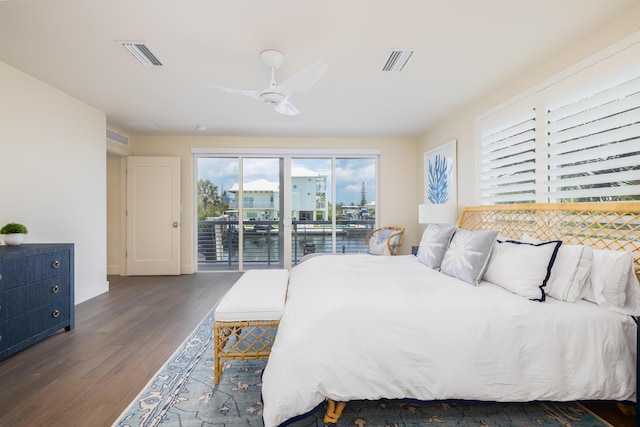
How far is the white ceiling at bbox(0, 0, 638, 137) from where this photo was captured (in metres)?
2.01

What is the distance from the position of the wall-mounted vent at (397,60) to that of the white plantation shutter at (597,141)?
1354mm

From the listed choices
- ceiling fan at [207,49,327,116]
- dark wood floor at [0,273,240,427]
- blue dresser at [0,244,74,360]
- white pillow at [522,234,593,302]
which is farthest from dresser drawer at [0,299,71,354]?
white pillow at [522,234,593,302]

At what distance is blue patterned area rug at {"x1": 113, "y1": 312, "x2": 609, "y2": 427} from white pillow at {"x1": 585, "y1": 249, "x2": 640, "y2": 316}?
0.64 m

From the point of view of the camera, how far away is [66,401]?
1804 mm

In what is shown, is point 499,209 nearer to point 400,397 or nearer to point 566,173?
point 566,173

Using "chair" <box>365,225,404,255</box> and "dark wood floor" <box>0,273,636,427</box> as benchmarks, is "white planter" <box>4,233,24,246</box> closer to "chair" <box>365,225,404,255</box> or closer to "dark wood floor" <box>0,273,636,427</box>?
"dark wood floor" <box>0,273,636,427</box>

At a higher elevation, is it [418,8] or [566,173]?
[418,8]

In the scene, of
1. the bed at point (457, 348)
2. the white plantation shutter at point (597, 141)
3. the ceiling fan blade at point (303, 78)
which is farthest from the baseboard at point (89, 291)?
the white plantation shutter at point (597, 141)

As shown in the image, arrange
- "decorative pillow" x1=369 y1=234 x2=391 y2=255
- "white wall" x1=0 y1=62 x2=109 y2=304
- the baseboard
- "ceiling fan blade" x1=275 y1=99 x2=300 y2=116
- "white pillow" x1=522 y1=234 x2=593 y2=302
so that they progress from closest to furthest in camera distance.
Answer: "white pillow" x1=522 y1=234 x2=593 y2=302 < "ceiling fan blade" x1=275 y1=99 x2=300 y2=116 < "white wall" x1=0 y1=62 x2=109 y2=304 < the baseboard < "decorative pillow" x1=369 y1=234 x2=391 y2=255

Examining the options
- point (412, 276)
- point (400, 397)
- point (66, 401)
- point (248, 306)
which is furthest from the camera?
point (412, 276)

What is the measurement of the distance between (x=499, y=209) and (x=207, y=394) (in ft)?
10.6

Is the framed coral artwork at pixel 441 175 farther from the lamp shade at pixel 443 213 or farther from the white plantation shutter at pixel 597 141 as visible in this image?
the white plantation shutter at pixel 597 141

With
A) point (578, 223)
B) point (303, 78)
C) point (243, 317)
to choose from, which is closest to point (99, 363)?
point (243, 317)

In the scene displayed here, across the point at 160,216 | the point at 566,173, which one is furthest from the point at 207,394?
the point at 160,216
